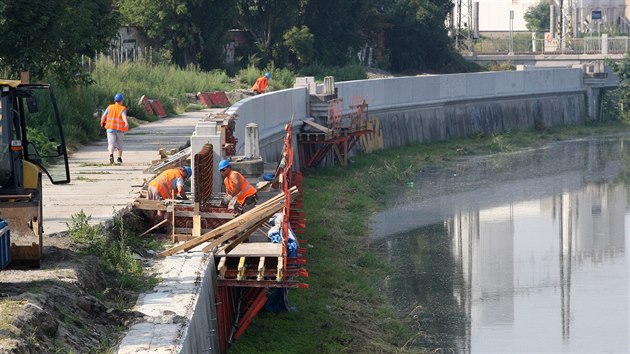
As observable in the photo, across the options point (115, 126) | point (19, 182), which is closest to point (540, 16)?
point (115, 126)

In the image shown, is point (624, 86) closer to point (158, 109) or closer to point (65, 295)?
point (158, 109)

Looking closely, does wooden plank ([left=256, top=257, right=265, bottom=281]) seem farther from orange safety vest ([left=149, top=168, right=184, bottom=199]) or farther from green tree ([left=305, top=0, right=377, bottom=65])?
green tree ([left=305, top=0, right=377, bottom=65])

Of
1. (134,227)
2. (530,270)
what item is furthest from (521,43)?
(134,227)

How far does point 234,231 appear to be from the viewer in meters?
17.8

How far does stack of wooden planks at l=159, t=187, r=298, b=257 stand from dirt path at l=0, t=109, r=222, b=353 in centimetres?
169

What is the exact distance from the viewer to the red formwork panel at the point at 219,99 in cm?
4741

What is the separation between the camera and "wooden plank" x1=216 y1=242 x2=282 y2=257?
57.7 feet

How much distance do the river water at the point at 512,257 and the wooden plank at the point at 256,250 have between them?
114 inches

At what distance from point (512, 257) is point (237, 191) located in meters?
9.60

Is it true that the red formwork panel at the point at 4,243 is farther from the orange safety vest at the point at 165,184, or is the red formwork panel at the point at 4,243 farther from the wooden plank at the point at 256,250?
the orange safety vest at the point at 165,184

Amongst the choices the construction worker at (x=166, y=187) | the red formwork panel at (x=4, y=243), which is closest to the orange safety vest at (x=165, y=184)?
the construction worker at (x=166, y=187)

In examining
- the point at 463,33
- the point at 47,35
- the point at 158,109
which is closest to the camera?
the point at 47,35

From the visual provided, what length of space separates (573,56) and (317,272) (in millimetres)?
67834

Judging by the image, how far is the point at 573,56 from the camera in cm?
8806
